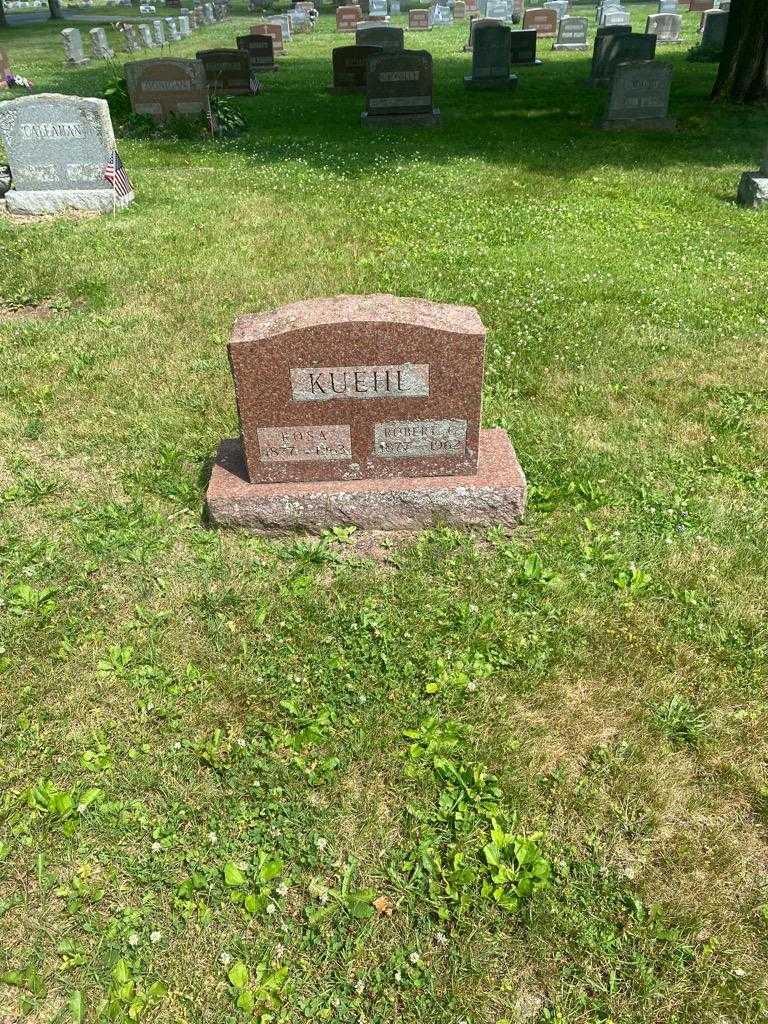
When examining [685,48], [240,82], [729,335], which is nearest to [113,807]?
[729,335]

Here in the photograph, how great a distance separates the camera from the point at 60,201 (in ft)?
38.5

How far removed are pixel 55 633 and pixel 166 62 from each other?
15.4 metres

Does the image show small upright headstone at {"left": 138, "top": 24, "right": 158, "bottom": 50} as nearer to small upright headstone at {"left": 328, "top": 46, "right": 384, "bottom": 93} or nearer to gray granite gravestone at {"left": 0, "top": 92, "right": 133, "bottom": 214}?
small upright headstone at {"left": 328, "top": 46, "right": 384, "bottom": 93}

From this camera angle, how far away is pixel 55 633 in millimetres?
4332

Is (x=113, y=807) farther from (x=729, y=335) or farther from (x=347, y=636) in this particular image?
(x=729, y=335)

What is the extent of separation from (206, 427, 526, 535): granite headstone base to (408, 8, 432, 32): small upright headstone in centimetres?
4106

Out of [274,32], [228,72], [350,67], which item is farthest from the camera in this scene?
[274,32]

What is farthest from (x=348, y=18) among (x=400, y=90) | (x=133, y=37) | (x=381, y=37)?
(x=400, y=90)

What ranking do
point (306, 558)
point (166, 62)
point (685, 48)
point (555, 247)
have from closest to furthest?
point (306, 558), point (555, 247), point (166, 62), point (685, 48)

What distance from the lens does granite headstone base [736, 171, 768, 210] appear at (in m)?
11.1

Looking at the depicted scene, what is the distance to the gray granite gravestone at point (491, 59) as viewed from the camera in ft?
68.8

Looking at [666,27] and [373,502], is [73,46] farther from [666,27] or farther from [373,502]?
[373,502]

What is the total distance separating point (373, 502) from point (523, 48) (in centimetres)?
2678

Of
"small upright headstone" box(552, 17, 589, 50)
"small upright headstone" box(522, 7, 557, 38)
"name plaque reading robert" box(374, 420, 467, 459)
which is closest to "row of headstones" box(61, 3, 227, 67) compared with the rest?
"small upright headstone" box(522, 7, 557, 38)
